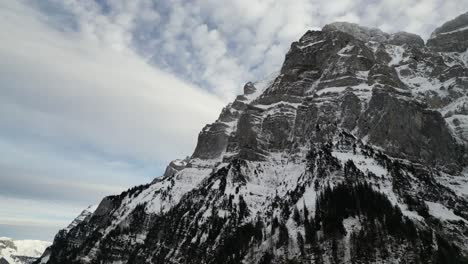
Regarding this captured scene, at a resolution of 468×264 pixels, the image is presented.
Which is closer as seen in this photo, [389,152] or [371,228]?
[371,228]

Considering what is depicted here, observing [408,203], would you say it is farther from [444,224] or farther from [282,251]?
[282,251]

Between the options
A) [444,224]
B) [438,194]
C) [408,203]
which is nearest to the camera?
[444,224]

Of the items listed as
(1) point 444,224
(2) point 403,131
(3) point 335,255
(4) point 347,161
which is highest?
(2) point 403,131

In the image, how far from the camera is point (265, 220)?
178 metres

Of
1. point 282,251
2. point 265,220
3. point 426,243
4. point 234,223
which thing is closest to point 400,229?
point 426,243

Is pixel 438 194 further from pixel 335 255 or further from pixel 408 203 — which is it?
pixel 335 255

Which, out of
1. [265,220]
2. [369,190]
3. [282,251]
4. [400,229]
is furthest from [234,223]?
[400,229]

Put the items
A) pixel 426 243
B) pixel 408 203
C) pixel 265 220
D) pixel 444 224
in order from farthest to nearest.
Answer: pixel 265 220 < pixel 408 203 < pixel 444 224 < pixel 426 243

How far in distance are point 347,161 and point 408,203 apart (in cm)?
2745

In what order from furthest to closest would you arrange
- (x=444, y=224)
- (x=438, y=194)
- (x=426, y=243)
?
(x=438, y=194) → (x=444, y=224) → (x=426, y=243)

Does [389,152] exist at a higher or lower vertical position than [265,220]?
higher

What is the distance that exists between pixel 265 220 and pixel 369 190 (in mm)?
43954

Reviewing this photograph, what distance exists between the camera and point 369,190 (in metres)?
152

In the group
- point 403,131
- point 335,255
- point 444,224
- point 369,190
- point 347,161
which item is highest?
point 403,131
